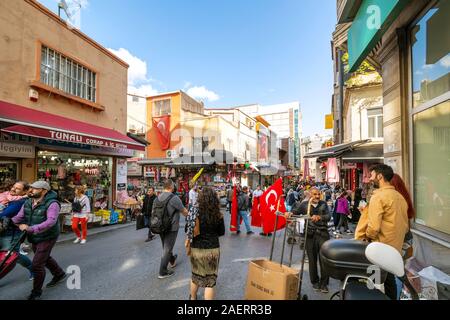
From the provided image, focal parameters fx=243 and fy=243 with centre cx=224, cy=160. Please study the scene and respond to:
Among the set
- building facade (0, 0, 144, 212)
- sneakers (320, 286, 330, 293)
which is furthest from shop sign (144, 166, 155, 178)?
sneakers (320, 286, 330, 293)

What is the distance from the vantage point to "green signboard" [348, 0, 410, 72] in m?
3.86

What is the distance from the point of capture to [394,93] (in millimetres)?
5352

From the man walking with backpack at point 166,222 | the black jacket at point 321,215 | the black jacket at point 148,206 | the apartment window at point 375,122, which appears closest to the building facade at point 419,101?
the black jacket at point 321,215

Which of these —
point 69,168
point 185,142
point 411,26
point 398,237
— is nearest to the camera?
point 398,237

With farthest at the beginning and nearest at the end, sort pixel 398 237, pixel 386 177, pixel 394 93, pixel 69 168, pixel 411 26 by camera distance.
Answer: pixel 69 168
pixel 394 93
pixel 411 26
pixel 386 177
pixel 398 237

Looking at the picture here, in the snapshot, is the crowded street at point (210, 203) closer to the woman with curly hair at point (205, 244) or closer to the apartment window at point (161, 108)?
the woman with curly hair at point (205, 244)

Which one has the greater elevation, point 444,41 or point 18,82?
point 18,82

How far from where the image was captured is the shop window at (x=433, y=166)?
4.01 m

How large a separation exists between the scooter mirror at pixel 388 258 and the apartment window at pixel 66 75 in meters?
11.1

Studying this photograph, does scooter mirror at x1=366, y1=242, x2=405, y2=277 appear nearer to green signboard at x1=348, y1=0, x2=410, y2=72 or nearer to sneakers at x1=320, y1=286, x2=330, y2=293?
sneakers at x1=320, y1=286, x2=330, y2=293

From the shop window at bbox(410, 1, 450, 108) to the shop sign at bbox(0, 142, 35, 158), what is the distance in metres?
10.9

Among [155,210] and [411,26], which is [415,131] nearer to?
[411,26]

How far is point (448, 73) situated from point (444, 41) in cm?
56
